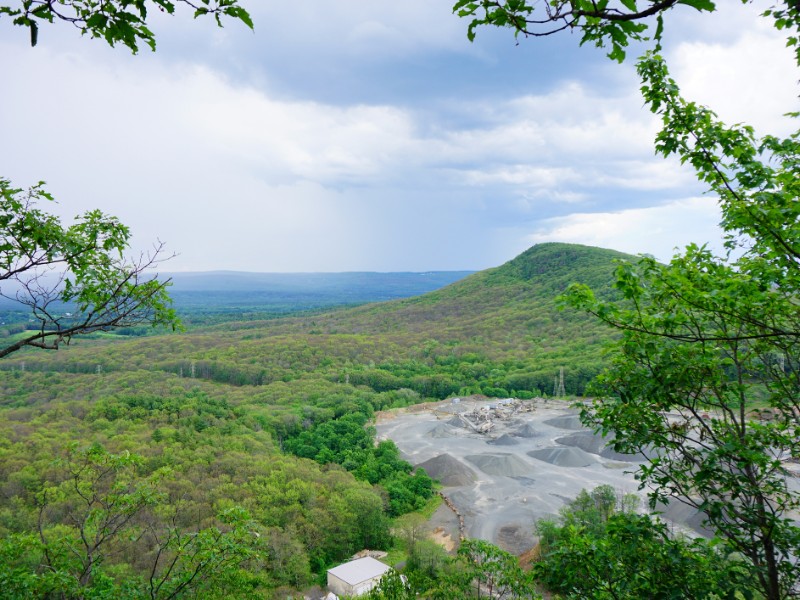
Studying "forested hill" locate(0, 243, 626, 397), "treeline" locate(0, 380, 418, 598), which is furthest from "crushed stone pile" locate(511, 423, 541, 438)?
"treeline" locate(0, 380, 418, 598)

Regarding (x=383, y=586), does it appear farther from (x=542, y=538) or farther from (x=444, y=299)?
(x=444, y=299)

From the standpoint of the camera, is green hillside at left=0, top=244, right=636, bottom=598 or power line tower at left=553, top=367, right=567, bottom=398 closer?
green hillside at left=0, top=244, right=636, bottom=598

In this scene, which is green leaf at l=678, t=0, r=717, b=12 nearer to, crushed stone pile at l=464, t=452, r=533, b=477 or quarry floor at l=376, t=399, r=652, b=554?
quarry floor at l=376, t=399, r=652, b=554

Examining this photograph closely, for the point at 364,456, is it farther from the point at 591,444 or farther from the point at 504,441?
the point at 591,444

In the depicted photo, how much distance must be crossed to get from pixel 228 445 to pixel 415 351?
3236cm

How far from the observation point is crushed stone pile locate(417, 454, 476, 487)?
21267mm

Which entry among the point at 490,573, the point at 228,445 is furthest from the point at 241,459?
the point at 490,573

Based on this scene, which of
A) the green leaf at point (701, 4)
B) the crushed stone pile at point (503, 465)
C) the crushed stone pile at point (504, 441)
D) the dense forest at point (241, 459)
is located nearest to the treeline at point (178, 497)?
Answer: the dense forest at point (241, 459)

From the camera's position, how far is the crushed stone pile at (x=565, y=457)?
23288 mm

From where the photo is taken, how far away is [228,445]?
19.9m

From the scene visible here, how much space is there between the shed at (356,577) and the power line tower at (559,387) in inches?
1119

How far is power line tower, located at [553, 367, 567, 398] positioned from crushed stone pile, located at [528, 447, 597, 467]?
14.2 m

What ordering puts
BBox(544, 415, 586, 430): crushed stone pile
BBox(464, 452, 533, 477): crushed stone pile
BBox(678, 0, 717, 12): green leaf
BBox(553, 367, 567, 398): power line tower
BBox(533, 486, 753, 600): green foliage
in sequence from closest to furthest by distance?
1. BBox(678, 0, 717, 12): green leaf
2. BBox(533, 486, 753, 600): green foliage
3. BBox(464, 452, 533, 477): crushed stone pile
4. BBox(544, 415, 586, 430): crushed stone pile
5. BBox(553, 367, 567, 398): power line tower

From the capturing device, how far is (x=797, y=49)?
2.66m
